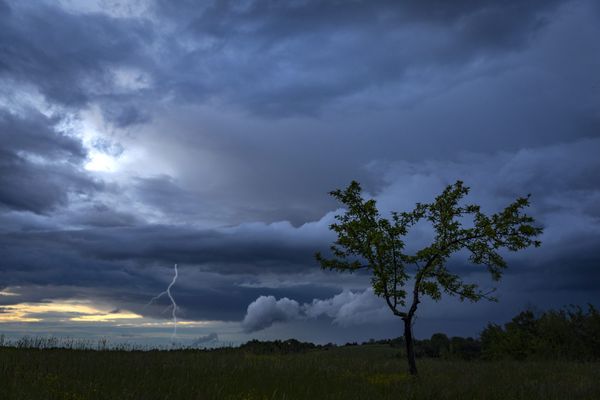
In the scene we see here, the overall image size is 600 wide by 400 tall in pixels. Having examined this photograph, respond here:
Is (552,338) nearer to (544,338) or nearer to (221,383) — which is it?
(544,338)

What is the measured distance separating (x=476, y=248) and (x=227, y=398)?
13976mm

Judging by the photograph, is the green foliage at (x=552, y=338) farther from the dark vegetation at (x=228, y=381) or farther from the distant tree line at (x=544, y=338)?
the dark vegetation at (x=228, y=381)

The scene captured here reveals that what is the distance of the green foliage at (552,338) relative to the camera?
42375mm

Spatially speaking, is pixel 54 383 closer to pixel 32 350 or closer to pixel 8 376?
pixel 8 376

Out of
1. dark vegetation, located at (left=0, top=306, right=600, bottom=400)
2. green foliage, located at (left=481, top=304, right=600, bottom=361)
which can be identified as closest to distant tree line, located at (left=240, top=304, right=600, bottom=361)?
green foliage, located at (left=481, top=304, right=600, bottom=361)

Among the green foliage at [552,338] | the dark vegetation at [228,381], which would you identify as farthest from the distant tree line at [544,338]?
the dark vegetation at [228,381]

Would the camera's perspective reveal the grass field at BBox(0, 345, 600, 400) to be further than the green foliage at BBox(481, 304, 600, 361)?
No

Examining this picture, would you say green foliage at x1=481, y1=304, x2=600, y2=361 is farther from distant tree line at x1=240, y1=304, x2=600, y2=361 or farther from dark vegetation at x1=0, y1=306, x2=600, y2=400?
dark vegetation at x1=0, y1=306, x2=600, y2=400

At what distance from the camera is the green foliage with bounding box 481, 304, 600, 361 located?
4238cm

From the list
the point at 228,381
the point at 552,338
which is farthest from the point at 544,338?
the point at 228,381

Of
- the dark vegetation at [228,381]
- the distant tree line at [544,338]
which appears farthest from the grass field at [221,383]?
the distant tree line at [544,338]

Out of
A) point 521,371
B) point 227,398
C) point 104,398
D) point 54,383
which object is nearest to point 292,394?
point 227,398

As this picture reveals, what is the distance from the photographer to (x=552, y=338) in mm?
44875

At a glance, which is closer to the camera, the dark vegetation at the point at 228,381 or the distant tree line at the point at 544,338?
the dark vegetation at the point at 228,381
